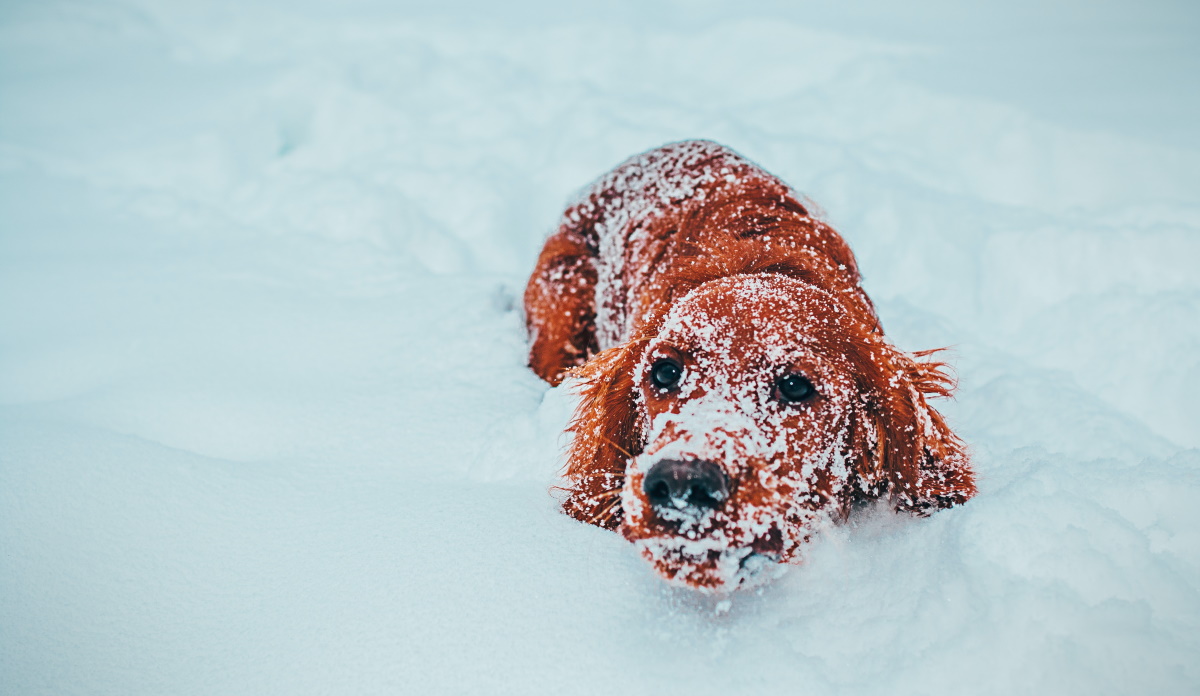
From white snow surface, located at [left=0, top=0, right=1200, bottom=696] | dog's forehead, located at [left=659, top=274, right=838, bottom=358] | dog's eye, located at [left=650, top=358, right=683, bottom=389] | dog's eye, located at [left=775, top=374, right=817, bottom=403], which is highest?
dog's forehead, located at [left=659, top=274, right=838, bottom=358]

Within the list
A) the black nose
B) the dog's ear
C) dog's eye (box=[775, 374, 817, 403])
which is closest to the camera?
the black nose

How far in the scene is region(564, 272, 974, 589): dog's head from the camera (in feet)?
4.67

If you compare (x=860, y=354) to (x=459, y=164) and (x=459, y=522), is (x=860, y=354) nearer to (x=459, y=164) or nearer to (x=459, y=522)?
(x=459, y=522)

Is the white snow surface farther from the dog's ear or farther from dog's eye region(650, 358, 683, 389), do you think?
dog's eye region(650, 358, 683, 389)

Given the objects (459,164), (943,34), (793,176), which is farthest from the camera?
(943,34)

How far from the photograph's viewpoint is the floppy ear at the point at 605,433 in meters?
1.91

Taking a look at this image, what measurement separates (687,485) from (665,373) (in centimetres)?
46

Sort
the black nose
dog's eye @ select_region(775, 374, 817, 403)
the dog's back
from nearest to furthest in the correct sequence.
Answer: the black nose < dog's eye @ select_region(775, 374, 817, 403) < the dog's back

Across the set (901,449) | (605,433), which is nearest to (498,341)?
(605,433)

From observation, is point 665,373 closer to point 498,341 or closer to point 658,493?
point 658,493

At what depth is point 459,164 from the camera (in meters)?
4.58

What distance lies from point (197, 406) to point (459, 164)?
2.68m

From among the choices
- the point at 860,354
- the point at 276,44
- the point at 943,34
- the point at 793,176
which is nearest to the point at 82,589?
the point at 860,354

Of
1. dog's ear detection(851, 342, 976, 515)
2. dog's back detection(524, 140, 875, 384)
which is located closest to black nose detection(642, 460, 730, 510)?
dog's ear detection(851, 342, 976, 515)
